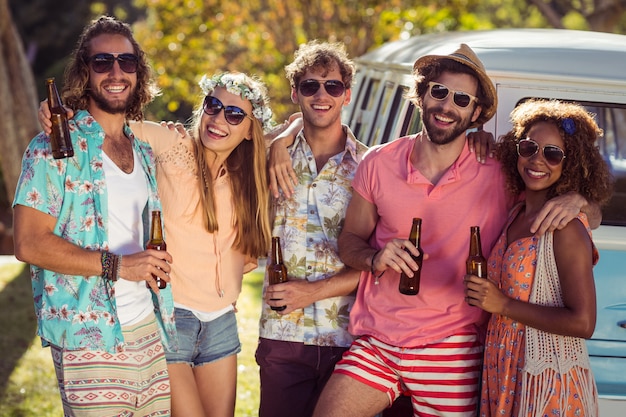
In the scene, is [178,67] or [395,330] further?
[178,67]

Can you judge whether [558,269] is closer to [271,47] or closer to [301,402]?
[301,402]

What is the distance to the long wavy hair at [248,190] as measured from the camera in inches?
165

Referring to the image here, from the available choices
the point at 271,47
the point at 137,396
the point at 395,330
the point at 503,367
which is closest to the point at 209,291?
the point at 137,396

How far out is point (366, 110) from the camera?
7.01 meters

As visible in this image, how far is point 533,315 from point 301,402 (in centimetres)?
136

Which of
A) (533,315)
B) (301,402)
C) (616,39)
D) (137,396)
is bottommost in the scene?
(301,402)

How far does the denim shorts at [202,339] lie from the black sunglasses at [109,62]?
1.13 metres

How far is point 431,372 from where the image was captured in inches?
152

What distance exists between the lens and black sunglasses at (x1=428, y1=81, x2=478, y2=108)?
12.8ft

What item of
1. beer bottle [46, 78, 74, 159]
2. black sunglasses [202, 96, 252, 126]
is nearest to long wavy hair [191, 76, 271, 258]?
black sunglasses [202, 96, 252, 126]

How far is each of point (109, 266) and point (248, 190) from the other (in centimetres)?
87

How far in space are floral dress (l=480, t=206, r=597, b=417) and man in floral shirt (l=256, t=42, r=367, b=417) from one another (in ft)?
2.52

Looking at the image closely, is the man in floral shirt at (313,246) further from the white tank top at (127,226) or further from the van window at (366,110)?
the van window at (366,110)

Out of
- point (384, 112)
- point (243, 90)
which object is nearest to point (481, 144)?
point (243, 90)
